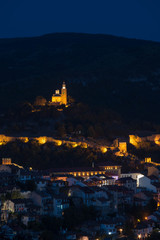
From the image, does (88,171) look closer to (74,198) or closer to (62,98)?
(74,198)

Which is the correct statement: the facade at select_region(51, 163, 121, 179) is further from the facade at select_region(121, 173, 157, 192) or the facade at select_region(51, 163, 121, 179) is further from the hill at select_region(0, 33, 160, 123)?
the hill at select_region(0, 33, 160, 123)

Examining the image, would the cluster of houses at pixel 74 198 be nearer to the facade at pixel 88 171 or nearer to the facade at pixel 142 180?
the facade at pixel 142 180

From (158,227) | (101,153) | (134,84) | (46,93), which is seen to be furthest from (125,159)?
(134,84)

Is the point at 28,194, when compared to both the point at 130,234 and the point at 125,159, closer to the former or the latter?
the point at 130,234

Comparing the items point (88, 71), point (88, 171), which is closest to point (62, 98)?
point (88, 171)

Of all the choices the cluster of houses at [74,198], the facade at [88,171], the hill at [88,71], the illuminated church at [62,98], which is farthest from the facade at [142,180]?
the hill at [88,71]

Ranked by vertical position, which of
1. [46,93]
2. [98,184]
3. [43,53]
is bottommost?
[98,184]

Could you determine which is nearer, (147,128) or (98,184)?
(98,184)

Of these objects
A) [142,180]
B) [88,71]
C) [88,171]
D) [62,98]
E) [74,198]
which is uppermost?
[88,71]
